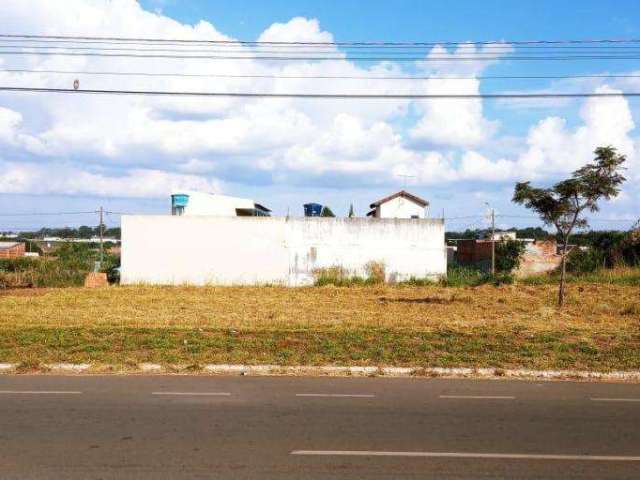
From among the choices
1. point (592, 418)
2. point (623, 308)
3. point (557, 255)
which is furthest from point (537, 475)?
point (557, 255)

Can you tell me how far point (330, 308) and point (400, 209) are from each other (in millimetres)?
34143

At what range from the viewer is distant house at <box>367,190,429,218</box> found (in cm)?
5350

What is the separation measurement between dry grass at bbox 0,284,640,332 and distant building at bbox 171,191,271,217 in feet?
33.4

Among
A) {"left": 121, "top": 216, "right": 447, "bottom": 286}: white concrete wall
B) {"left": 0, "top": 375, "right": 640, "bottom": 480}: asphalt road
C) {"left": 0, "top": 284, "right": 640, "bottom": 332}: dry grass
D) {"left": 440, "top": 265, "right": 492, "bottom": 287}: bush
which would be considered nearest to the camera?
{"left": 0, "top": 375, "right": 640, "bottom": 480}: asphalt road

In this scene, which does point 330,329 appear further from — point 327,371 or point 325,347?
point 327,371

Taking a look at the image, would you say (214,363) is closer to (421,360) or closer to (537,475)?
(421,360)

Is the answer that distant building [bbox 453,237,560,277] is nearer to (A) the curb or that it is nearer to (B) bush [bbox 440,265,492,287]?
(B) bush [bbox 440,265,492,287]

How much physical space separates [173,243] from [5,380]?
19368 millimetres

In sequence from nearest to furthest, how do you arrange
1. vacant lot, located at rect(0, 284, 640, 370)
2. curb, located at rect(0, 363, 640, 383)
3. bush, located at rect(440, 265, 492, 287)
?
1. curb, located at rect(0, 363, 640, 383)
2. vacant lot, located at rect(0, 284, 640, 370)
3. bush, located at rect(440, 265, 492, 287)

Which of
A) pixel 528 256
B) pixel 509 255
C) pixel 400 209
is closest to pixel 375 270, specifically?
pixel 509 255

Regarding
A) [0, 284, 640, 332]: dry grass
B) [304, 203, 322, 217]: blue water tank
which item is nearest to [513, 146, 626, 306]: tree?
[0, 284, 640, 332]: dry grass

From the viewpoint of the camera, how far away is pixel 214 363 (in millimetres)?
13086

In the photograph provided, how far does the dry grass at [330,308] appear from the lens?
17.4 m

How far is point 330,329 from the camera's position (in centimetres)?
1627
